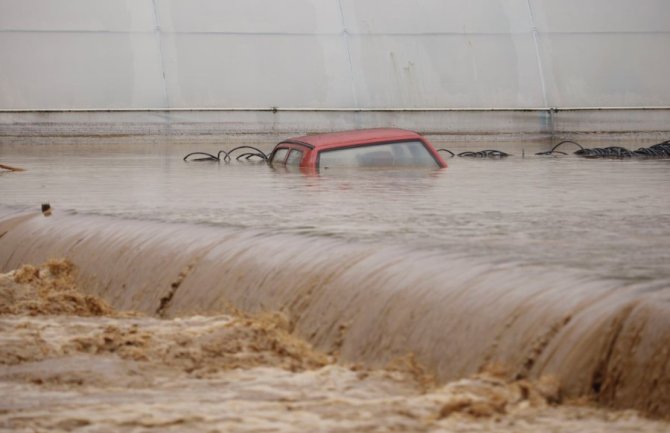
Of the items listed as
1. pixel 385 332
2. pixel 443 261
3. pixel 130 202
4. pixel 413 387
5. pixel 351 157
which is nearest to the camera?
pixel 413 387

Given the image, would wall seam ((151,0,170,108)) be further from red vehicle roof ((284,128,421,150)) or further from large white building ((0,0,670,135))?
red vehicle roof ((284,128,421,150))

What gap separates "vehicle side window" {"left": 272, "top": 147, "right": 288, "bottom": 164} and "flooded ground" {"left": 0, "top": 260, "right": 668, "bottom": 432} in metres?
10.4

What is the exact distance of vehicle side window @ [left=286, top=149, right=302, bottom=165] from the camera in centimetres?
1645

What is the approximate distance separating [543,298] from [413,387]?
1.85 ft

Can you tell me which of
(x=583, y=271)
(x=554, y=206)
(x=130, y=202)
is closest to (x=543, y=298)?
(x=583, y=271)

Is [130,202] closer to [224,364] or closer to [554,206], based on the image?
[554,206]

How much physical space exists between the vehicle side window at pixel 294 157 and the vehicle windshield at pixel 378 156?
0.44 m

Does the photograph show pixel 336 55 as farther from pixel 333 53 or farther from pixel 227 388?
pixel 227 388

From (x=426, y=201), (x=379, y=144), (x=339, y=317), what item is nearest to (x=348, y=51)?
(x=379, y=144)

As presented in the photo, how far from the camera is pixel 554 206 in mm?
9602

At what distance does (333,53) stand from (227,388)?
60.3 ft

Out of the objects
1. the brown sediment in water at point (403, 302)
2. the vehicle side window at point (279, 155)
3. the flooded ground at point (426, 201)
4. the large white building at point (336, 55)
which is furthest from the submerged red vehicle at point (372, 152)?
the brown sediment in water at point (403, 302)

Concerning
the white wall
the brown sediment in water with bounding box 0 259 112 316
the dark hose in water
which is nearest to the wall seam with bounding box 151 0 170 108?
the white wall

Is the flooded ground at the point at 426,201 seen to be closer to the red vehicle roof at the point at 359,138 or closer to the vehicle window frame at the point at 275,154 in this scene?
the vehicle window frame at the point at 275,154
